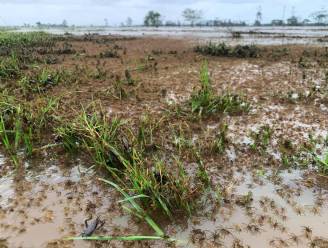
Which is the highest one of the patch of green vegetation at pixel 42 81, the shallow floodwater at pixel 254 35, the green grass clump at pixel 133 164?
the patch of green vegetation at pixel 42 81

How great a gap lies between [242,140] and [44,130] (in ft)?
10.6

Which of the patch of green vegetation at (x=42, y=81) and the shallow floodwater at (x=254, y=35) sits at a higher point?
the patch of green vegetation at (x=42, y=81)

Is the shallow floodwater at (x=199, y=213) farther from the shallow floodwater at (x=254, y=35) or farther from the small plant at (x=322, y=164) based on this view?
the shallow floodwater at (x=254, y=35)

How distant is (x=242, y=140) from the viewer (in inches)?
225

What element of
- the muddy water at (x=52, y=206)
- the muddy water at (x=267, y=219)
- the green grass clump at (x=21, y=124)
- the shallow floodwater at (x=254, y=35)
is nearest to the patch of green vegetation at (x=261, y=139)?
the muddy water at (x=267, y=219)

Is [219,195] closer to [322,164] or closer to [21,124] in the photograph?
[322,164]

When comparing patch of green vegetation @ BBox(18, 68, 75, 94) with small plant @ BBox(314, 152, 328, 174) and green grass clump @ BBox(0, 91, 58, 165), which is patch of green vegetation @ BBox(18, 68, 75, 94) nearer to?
green grass clump @ BBox(0, 91, 58, 165)

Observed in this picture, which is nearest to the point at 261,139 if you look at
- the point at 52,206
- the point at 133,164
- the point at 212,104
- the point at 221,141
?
the point at 221,141

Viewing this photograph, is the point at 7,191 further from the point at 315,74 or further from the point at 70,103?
the point at 315,74

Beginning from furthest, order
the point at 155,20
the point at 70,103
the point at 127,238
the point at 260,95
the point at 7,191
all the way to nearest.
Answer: the point at 155,20 → the point at 260,95 → the point at 70,103 → the point at 7,191 → the point at 127,238

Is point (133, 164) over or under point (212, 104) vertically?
under

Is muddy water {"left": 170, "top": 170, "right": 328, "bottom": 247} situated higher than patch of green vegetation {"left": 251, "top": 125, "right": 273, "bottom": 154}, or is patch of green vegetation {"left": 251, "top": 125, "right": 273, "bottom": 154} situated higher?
patch of green vegetation {"left": 251, "top": 125, "right": 273, "bottom": 154}

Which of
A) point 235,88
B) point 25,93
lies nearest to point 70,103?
point 25,93

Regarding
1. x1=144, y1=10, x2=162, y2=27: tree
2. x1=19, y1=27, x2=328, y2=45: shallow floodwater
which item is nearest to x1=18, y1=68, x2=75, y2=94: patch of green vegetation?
x1=19, y1=27, x2=328, y2=45: shallow floodwater
